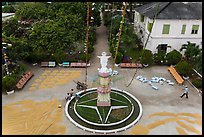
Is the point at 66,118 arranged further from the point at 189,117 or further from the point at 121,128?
the point at 189,117

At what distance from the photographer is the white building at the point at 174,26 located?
90.6 feet

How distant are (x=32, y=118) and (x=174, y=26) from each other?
66.3ft

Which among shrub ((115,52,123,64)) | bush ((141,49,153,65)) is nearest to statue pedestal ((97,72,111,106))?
shrub ((115,52,123,64))

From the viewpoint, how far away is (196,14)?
91.9 ft

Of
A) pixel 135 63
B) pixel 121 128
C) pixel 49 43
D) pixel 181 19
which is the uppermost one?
pixel 181 19

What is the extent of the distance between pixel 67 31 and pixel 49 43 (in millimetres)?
2817

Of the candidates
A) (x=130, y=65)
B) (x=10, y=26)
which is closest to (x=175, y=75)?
(x=130, y=65)

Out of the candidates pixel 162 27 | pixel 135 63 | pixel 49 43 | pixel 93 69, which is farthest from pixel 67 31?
pixel 162 27

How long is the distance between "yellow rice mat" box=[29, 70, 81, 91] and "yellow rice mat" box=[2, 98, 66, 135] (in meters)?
2.82

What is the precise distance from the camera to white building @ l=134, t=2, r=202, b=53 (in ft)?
90.6

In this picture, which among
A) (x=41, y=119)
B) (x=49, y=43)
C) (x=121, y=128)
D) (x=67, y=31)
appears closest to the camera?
(x=121, y=128)

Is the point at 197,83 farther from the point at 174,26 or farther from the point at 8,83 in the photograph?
the point at 8,83

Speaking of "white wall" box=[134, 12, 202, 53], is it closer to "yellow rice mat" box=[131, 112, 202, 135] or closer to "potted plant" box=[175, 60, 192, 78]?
"potted plant" box=[175, 60, 192, 78]

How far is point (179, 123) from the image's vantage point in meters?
16.5
